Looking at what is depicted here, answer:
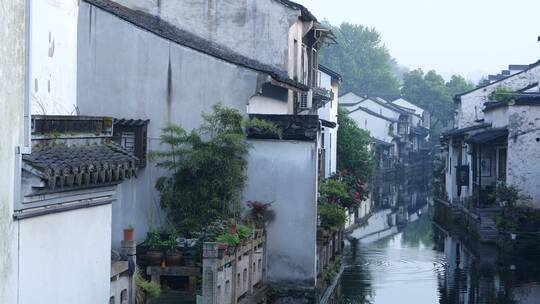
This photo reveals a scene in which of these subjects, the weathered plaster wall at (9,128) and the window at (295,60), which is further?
the window at (295,60)

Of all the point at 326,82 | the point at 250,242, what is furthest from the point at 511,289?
the point at 326,82

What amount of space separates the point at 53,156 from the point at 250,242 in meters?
9.39

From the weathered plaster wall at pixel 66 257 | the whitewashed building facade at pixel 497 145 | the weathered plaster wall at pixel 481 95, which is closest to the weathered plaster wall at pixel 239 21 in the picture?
the weathered plaster wall at pixel 66 257

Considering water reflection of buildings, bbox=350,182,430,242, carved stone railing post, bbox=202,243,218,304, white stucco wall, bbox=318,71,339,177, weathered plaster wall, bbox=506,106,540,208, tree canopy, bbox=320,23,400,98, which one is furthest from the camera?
tree canopy, bbox=320,23,400,98

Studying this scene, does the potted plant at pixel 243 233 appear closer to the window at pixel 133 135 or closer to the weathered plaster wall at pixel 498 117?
the window at pixel 133 135

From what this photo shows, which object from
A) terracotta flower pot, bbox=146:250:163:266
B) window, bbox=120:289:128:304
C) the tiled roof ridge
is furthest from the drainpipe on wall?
terracotta flower pot, bbox=146:250:163:266

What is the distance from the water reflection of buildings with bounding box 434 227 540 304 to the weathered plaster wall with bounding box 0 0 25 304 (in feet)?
59.8

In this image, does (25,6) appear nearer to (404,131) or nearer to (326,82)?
(326,82)

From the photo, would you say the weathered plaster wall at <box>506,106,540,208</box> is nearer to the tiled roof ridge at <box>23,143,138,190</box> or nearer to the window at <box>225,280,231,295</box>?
the window at <box>225,280,231,295</box>

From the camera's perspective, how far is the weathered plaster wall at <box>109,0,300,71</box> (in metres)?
25.6

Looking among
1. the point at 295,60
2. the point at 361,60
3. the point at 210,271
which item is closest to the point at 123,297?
the point at 210,271

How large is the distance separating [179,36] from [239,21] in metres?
2.67

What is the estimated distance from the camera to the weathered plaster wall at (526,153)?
41188 mm

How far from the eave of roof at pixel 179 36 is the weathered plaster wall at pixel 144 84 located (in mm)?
124
